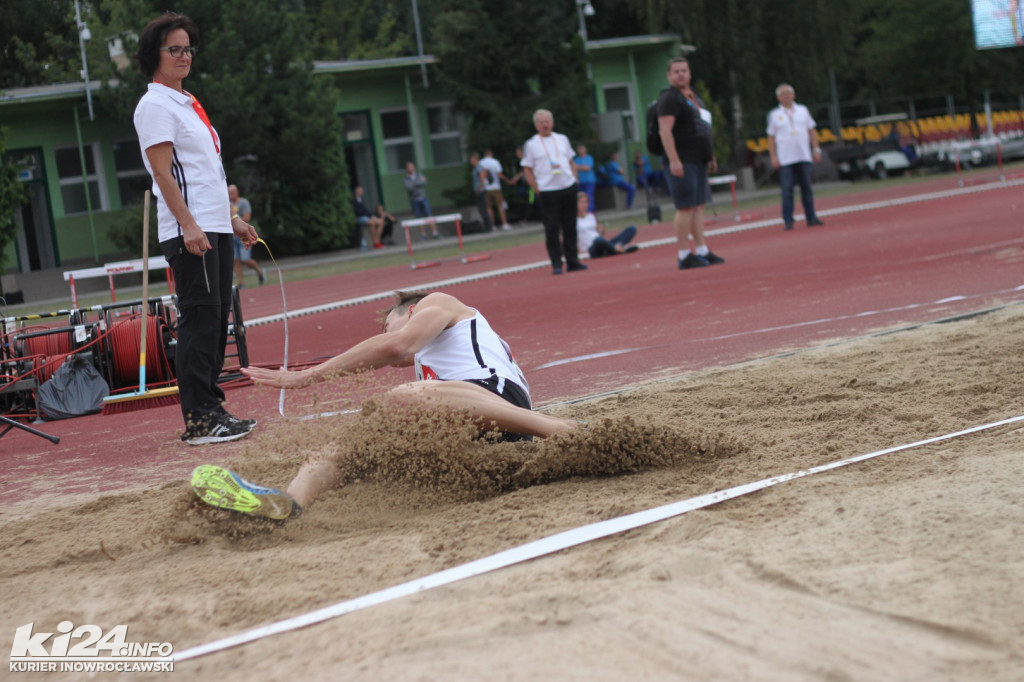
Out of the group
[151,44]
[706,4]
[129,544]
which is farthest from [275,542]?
[706,4]

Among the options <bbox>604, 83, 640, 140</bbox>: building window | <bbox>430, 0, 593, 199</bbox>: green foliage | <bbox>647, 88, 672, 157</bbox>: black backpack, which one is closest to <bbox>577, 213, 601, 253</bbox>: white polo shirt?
<bbox>647, 88, 672, 157</bbox>: black backpack

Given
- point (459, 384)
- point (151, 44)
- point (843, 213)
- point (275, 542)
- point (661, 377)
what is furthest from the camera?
point (843, 213)

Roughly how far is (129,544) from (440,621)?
1672mm

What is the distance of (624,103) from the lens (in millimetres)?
39031

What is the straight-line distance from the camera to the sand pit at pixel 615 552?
8.43 ft

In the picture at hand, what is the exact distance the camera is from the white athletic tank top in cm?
460

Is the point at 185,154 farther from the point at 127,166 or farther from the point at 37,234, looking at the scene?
the point at 37,234

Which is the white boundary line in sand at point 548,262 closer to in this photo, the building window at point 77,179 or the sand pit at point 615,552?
the sand pit at point 615,552

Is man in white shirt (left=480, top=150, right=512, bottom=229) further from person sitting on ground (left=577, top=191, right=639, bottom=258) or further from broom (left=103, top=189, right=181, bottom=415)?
broom (left=103, top=189, right=181, bottom=415)

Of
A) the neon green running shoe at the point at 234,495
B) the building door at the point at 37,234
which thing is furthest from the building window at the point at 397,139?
the neon green running shoe at the point at 234,495

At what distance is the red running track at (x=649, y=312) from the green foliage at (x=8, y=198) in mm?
9092

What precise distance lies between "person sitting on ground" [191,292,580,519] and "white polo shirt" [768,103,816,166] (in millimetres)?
12913

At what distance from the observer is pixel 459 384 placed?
445 centimetres

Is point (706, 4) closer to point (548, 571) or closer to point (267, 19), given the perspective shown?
point (267, 19)
